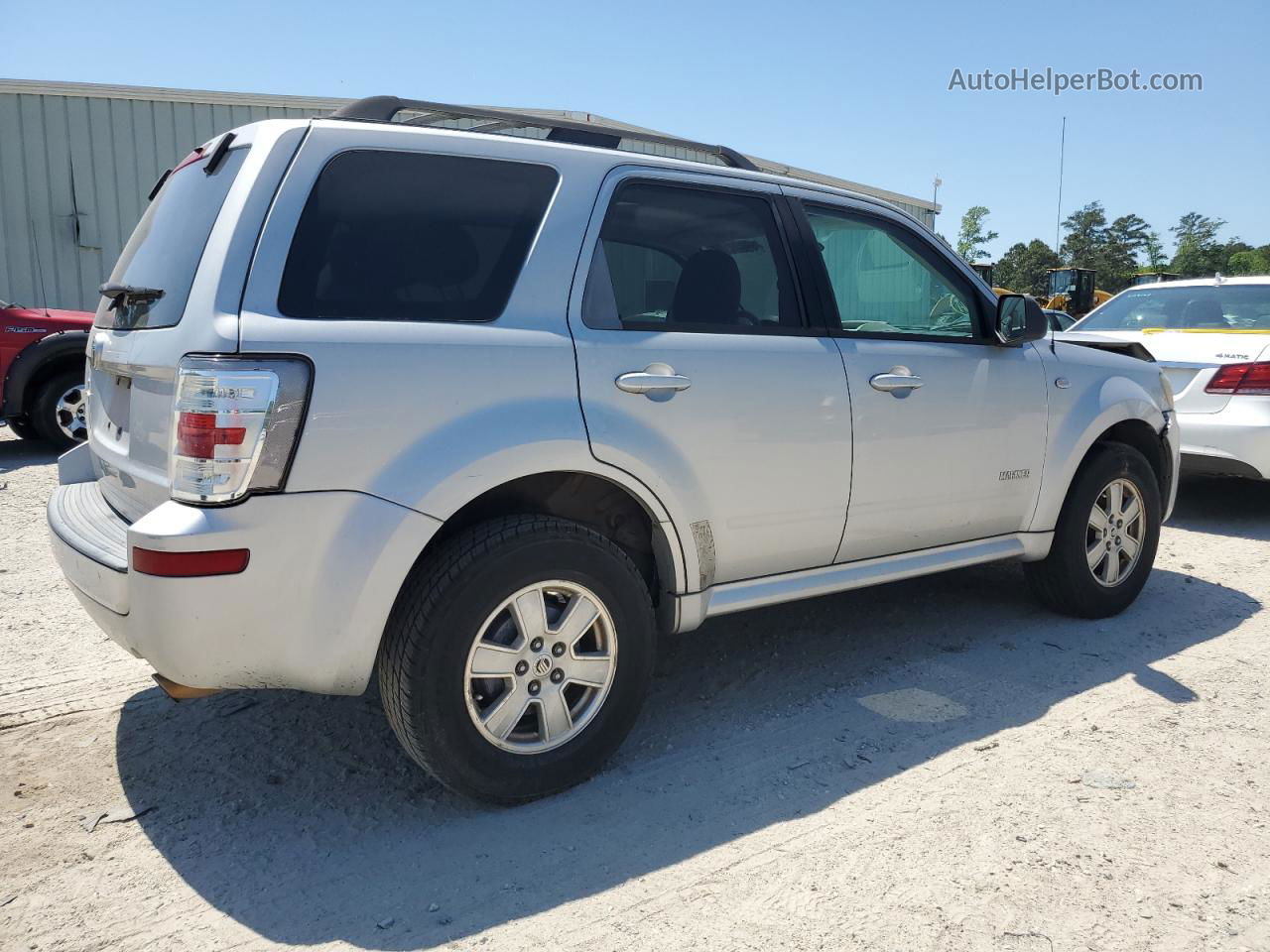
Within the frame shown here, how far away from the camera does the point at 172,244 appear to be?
280cm

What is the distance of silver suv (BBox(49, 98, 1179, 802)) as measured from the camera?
93.4 inches

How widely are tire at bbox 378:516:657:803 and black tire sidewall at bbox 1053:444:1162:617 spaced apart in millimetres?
2304

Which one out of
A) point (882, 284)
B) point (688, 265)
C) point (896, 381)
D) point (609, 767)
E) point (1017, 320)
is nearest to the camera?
point (609, 767)

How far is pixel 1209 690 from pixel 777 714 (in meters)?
1.70

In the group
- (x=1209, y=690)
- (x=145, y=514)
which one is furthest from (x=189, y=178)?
(x=1209, y=690)

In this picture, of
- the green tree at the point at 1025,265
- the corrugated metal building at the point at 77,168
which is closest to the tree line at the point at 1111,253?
the green tree at the point at 1025,265

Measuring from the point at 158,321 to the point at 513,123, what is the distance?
1208mm

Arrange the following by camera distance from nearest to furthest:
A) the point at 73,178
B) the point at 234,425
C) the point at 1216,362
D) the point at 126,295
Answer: the point at 234,425
the point at 126,295
the point at 1216,362
the point at 73,178

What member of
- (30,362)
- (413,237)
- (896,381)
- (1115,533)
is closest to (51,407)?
(30,362)

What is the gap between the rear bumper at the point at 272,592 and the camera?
2312mm

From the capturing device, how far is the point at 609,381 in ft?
9.37

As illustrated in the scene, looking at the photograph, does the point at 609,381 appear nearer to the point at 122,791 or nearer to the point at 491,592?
the point at 491,592

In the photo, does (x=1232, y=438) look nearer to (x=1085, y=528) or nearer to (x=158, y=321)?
(x=1085, y=528)

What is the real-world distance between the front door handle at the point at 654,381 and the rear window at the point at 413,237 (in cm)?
43
